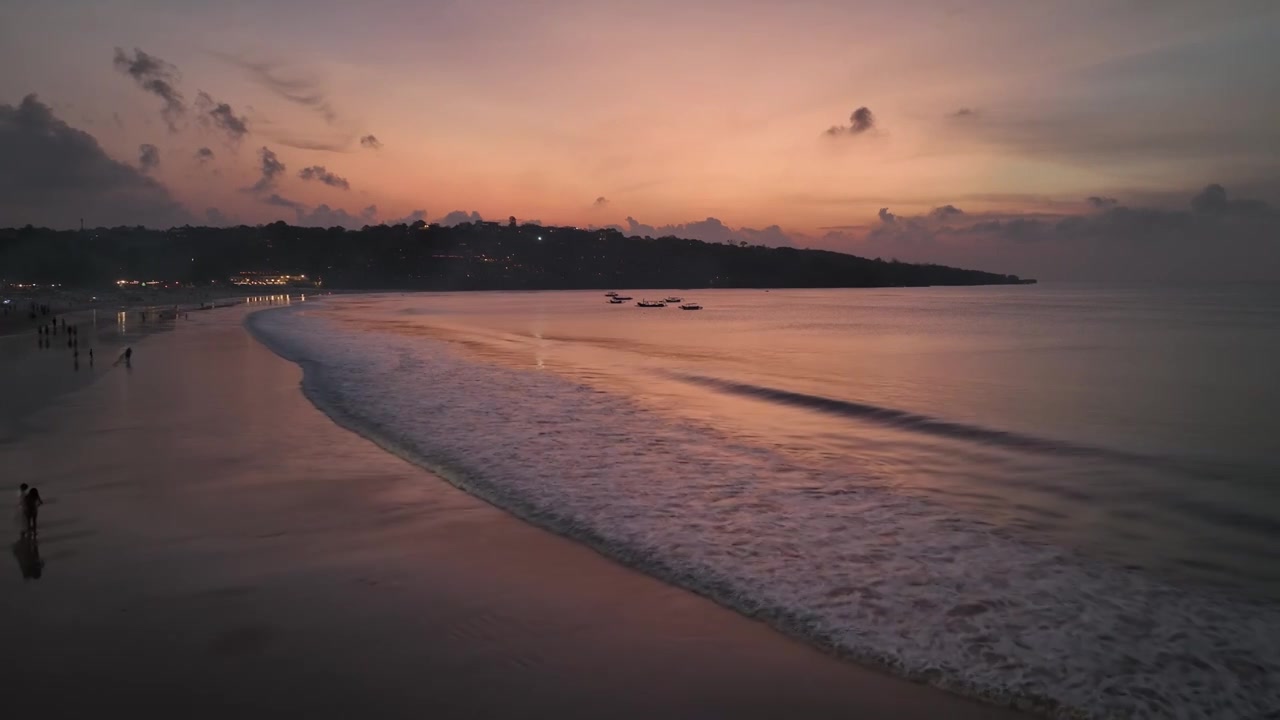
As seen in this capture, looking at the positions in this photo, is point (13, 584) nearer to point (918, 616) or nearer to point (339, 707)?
point (339, 707)

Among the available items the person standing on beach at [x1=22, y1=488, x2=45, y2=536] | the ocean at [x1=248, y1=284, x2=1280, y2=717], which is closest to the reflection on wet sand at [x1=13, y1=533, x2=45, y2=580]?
the person standing on beach at [x1=22, y1=488, x2=45, y2=536]

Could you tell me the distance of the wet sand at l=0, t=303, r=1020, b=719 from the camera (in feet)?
18.6

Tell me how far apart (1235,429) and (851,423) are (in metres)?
10.5

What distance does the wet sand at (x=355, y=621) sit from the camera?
5.66 metres

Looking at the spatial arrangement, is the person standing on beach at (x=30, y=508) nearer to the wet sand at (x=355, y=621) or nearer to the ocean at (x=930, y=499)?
the wet sand at (x=355, y=621)

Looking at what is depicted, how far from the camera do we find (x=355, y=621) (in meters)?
6.89

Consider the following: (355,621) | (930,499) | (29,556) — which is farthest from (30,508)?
(930,499)

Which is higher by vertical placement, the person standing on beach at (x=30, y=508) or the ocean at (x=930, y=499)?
the person standing on beach at (x=30, y=508)

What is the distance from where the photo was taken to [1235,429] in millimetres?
20641

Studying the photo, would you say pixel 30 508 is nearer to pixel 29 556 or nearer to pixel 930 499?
pixel 29 556

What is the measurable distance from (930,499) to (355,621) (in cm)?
895

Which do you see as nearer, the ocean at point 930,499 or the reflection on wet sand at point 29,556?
the ocean at point 930,499

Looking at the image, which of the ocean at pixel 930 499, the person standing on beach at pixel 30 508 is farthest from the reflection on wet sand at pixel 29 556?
the ocean at pixel 930 499

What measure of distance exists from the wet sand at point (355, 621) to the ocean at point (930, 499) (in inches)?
30.0
